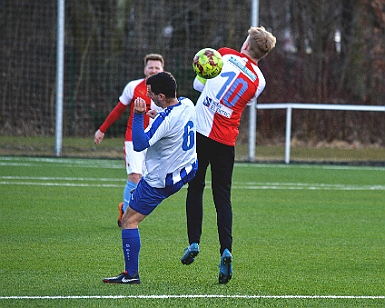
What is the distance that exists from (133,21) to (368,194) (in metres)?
11.2

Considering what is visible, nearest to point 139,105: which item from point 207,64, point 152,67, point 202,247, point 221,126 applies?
point 207,64

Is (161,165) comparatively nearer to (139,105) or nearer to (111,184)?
(139,105)

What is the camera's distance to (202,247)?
8.30 m

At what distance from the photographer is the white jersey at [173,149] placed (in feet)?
20.6

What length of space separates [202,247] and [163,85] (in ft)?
8.15

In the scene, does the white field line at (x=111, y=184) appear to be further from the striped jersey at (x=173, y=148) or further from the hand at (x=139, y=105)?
the hand at (x=139, y=105)

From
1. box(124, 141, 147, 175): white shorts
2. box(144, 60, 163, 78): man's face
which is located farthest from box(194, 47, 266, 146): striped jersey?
box(124, 141, 147, 175): white shorts

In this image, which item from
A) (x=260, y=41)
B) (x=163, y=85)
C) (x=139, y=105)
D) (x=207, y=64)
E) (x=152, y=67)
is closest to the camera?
(x=139, y=105)

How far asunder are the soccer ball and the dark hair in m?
0.43

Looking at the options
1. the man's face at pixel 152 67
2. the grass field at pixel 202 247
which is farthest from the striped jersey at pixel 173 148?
the man's face at pixel 152 67

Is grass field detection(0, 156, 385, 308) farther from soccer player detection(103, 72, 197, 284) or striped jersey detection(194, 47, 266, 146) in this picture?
striped jersey detection(194, 47, 266, 146)

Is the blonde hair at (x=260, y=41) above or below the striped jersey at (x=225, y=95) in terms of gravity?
above

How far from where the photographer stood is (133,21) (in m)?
22.7

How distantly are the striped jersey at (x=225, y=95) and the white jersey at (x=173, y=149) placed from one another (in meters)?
0.51
